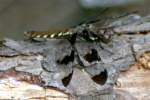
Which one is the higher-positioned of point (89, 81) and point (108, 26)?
point (108, 26)

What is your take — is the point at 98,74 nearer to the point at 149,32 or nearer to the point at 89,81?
the point at 89,81

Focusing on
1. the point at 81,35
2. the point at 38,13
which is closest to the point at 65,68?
the point at 81,35

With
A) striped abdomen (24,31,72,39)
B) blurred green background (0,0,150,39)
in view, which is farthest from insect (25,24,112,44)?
blurred green background (0,0,150,39)

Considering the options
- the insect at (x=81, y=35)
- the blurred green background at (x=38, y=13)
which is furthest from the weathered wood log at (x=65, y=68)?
the blurred green background at (x=38, y=13)

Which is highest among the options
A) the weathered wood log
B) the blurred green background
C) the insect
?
the blurred green background

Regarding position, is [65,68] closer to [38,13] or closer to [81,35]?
[81,35]

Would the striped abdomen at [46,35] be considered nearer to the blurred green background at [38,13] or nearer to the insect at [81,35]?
the insect at [81,35]

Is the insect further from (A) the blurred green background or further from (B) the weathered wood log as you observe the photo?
(A) the blurred green background

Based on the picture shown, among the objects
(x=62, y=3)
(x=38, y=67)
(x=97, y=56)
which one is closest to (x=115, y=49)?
(x=97, y=56)
